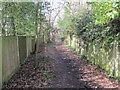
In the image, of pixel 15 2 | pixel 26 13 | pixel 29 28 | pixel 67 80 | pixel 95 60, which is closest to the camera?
pixel 67 80

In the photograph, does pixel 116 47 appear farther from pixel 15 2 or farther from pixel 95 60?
pixel 15 2

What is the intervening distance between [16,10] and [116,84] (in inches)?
169

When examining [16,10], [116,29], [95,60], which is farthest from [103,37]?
[16,10]

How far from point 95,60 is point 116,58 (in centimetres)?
194

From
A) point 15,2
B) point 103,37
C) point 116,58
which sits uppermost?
point 15,2

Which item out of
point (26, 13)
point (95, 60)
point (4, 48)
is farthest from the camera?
point (95, 60)

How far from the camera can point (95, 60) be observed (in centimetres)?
612

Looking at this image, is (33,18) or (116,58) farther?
(33,18)

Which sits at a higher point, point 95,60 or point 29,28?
point 29,28

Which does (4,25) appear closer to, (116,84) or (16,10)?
(16,10)

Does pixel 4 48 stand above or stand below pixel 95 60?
above

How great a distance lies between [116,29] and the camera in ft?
14.0

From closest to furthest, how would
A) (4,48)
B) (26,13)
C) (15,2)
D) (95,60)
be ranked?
(4,48) → (15,2) → (26,13) → (95,60)

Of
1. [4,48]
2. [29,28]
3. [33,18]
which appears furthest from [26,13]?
[4,48]
